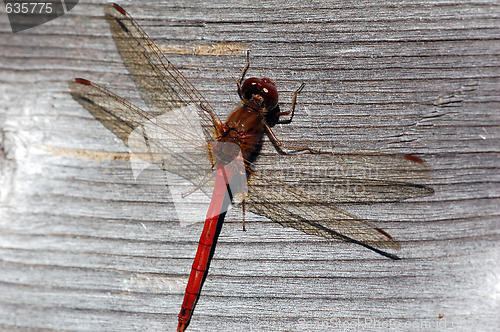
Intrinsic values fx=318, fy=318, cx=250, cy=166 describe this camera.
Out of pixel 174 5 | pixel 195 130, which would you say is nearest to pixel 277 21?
pixel 174 5

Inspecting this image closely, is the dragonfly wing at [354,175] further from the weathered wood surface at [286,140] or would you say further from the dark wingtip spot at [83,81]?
the dark wingtip spot at [83,81]

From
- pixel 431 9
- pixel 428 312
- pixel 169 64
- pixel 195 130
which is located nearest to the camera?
pixel 428 312

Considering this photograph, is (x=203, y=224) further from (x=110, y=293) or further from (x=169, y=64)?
(x=169, y=64)

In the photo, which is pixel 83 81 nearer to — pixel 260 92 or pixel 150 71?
pixel 150 71

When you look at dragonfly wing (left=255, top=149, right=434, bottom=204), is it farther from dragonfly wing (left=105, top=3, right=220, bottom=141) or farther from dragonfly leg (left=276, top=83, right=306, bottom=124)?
dragonfly wing (left=105, top=3, right=220, bottom=141)

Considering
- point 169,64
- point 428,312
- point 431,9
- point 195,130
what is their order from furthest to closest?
1. point 195,130
2. point 169,64
3. point 431,9
4. point 428,312

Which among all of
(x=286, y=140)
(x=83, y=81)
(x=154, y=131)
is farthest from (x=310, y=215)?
(x=83, y=81)
